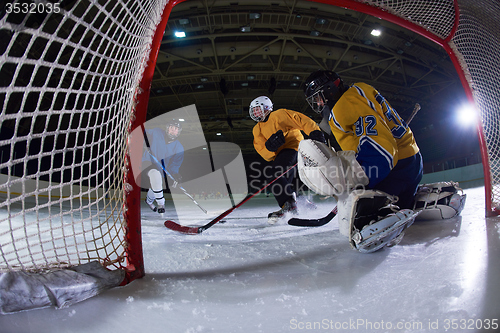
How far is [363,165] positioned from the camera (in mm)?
1158

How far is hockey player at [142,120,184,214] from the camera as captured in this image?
120 inches

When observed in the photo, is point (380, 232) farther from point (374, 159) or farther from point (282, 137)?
point (282, 137)

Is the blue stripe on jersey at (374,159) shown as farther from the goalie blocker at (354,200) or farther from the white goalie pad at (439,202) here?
the white goalie pad at (439,202)

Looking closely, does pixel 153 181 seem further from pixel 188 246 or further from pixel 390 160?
pixel 390 160

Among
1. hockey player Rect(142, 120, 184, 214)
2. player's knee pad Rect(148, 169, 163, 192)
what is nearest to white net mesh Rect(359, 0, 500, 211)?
hockey player Rect(142, 120, 184, 214)

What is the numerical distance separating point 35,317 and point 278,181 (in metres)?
2.06

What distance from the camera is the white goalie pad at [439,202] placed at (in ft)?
5.33

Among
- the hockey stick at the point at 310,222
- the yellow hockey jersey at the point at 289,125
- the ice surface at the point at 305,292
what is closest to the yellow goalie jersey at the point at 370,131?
the ice surface at the point at 305,292

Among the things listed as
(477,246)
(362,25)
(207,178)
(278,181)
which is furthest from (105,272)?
(207,178)

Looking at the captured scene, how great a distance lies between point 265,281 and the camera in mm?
908

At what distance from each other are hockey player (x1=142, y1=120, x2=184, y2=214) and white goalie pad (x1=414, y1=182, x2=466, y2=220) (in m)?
2.65

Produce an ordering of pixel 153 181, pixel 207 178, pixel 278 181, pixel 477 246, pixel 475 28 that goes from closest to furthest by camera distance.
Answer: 1. pixel 477 246
2. pixel 475 28
3. pixel 278 181
4. pixel 153 181
5. pixel 207 178

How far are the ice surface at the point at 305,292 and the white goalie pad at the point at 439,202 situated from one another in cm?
34

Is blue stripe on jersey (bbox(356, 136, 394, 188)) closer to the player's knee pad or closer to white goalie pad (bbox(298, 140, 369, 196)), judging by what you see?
white goalie pad (bbox(298, 140, 369, 196))
